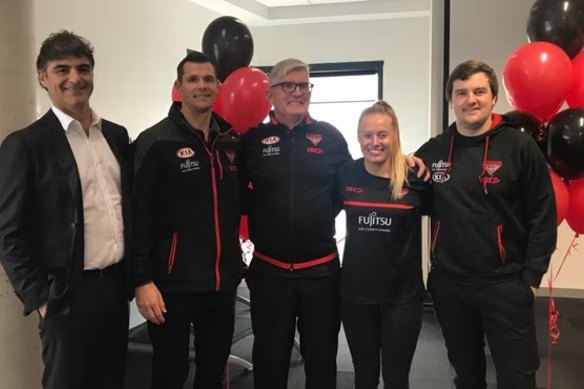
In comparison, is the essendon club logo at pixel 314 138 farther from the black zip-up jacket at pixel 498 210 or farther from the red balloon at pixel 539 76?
the red balloon at pixel 539 76

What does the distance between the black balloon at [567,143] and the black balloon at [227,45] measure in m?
1.61

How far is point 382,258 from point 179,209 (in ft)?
2.50

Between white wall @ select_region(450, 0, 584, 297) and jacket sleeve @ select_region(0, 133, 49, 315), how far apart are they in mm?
3395

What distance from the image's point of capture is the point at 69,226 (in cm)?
164

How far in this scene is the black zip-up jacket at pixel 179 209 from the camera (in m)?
1.84

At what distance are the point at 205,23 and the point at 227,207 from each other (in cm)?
392

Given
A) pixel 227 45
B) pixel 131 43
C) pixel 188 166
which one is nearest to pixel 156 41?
pixel 131 43

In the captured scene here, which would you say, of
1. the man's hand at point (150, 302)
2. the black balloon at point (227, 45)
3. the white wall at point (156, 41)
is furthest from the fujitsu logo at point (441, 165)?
the white wall at point (156, 41)

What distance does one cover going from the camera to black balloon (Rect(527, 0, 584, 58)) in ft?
7.93

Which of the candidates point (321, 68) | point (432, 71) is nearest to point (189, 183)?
point (432, 71)

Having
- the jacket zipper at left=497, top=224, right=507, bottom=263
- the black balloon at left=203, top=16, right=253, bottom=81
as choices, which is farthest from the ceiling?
the jacket zipper at left=497, top=224, right=507, bottom=263

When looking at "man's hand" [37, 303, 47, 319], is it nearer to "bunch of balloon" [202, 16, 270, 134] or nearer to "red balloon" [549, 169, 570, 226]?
"bunch of balloon" [202, 16, 270, 134]

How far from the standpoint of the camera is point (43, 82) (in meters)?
1.73

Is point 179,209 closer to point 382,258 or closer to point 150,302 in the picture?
point 150,302
